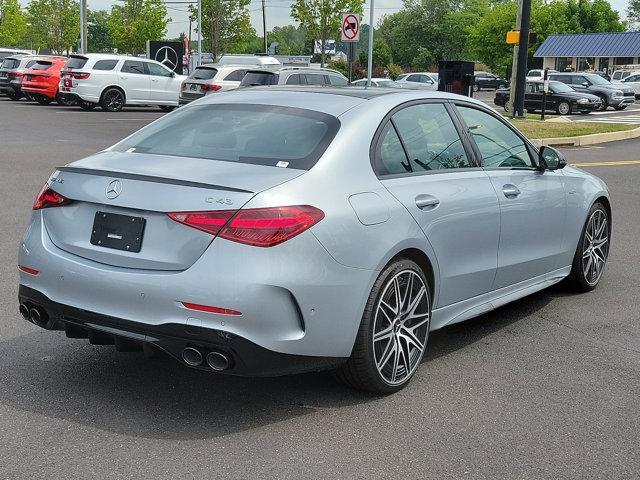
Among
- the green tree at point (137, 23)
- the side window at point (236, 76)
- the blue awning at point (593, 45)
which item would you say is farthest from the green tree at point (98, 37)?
the side window at point (236, 76)

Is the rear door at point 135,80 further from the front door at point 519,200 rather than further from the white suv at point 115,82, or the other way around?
the front door at point 519,200

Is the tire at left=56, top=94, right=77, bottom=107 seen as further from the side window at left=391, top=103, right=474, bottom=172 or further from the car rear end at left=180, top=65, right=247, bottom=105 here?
the side window at left=391, top=103, right=474, bottom=172

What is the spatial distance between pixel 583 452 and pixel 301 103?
2264 millimetres

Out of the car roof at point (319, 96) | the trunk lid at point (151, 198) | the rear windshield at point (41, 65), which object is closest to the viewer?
the trunk lid at point (151, 198)

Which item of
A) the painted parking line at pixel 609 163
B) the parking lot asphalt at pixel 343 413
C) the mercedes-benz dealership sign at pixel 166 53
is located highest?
the mercedes-benz dealership sign at pixel 166 53

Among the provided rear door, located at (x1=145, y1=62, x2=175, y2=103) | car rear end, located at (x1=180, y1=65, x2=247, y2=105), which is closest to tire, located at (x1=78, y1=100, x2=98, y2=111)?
rear door, located at (x1=145, y1=62, x2=175, y2=103)

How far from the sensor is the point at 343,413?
432 centimetres

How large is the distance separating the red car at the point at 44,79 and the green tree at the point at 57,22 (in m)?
61.2

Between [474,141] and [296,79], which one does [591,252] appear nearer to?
[474,141]

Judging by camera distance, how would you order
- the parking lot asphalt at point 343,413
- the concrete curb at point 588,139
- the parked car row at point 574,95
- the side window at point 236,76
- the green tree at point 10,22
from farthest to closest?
the green tree at point 10,22 → the parked car row at point 574,95 → the side window at point 236,76 → the concrete curb at point 588,139 → the parking lot asphalt at point 343,413

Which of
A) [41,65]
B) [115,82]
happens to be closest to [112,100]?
[115,82]

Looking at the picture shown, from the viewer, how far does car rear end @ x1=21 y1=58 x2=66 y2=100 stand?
32188 mm

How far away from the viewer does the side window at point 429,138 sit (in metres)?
4.93

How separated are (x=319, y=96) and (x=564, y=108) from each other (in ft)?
105
